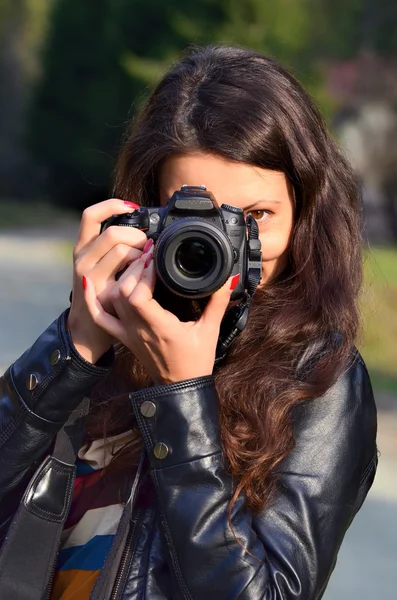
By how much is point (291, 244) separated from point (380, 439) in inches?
161

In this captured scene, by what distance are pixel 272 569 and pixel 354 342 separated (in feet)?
1.57

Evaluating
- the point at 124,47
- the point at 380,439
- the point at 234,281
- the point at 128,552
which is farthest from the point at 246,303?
the point at 124,47

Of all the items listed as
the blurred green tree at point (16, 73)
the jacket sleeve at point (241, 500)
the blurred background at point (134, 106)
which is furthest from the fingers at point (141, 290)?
the blurred green tree at point (16, 73)

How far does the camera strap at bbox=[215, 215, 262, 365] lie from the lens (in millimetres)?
1812

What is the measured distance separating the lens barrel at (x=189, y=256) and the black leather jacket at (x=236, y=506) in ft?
0.52

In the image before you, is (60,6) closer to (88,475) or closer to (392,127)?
(392,127)

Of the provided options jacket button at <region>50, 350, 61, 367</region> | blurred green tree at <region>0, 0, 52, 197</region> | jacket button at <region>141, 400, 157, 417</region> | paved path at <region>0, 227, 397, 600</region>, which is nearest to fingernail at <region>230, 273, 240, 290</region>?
jacket button at <region>141, 400, 157, 417</region>

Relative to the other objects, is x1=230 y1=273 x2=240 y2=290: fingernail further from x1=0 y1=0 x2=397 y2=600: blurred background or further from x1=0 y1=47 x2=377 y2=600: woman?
x1=0 y1=0 x2=397 y2=600: blurred background

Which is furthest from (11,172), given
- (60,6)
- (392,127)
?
(392,127)

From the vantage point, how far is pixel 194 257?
174cm

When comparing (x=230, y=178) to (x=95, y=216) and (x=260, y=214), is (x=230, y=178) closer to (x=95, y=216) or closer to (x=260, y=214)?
(x=260, y=214)

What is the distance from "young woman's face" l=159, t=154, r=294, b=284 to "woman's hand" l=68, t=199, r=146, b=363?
6.6 inches

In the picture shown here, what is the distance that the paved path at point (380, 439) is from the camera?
4.03 m

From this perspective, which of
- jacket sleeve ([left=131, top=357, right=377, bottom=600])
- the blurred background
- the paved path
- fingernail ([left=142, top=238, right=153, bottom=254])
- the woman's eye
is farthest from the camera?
the blurred background
